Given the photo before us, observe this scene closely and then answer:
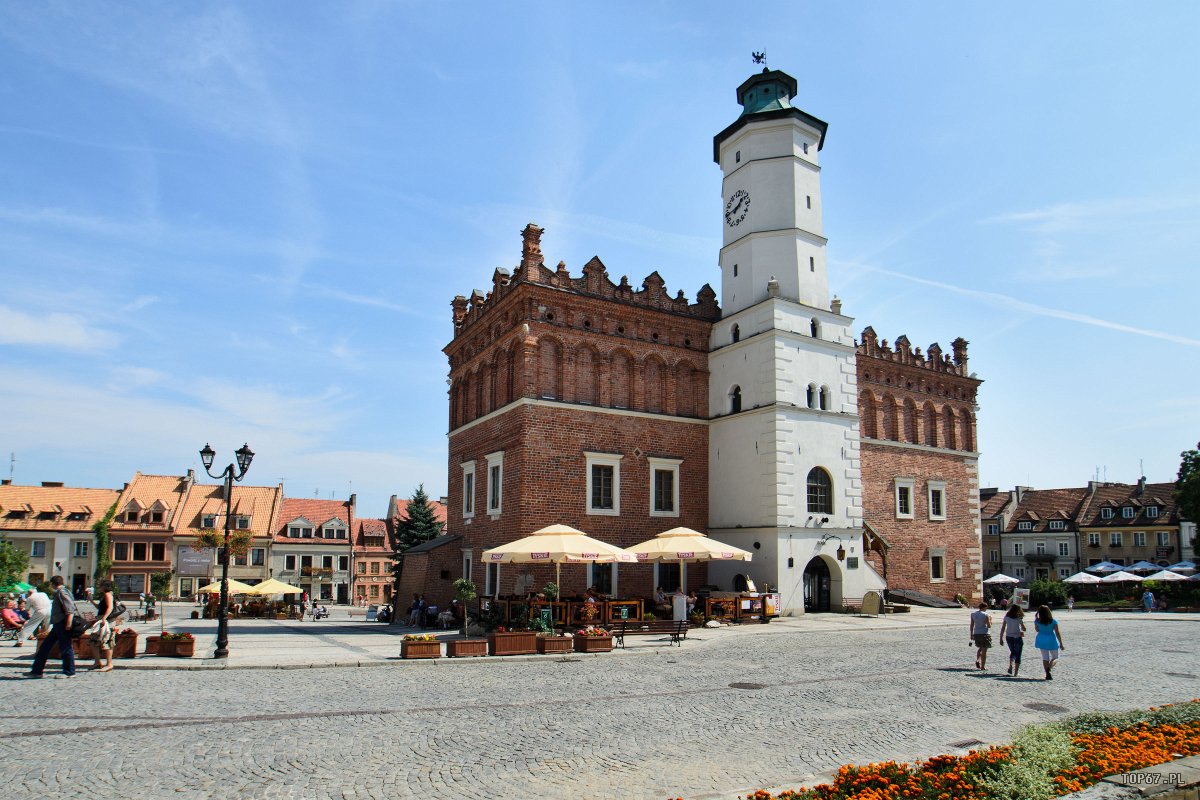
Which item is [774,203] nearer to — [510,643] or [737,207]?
[737,207]

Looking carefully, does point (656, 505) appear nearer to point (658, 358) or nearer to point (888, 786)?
point (658, 358)

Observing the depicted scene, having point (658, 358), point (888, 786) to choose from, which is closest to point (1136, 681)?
point (888, 786)

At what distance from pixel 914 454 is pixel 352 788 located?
34.1 m

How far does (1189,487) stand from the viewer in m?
51.0

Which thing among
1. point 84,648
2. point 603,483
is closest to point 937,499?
point 603,483

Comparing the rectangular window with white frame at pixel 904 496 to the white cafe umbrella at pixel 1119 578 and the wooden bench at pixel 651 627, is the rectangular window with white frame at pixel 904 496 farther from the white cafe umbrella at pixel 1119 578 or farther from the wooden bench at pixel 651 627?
the wooden bench at pixel 651 627

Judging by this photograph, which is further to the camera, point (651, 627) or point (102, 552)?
point (102, 552)

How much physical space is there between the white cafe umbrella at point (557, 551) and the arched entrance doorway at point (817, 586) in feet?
32.0

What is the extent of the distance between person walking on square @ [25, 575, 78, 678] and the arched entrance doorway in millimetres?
22713

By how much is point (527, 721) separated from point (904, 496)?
29.7 metres

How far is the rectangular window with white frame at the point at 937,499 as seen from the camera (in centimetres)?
3738

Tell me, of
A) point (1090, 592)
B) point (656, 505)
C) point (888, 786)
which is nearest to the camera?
point (888, 786)

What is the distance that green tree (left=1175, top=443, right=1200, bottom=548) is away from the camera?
5031cm

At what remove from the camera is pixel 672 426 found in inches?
1212
